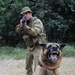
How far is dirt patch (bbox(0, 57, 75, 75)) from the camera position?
10781 mm

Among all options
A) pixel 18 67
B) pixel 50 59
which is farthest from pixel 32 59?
Result: pixel 18 67

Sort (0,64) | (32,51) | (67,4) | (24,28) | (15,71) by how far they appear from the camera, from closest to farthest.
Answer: (24,28) < (32,51) < (15,71) < (0,64) < (67,4)

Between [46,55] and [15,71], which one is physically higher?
[46,55]

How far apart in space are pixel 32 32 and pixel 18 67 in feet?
14.7

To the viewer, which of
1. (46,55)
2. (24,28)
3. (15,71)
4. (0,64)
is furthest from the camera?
(0,64)

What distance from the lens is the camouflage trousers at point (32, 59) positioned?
8.02 metres

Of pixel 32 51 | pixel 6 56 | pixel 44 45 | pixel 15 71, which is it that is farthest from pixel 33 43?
pixel 6 56

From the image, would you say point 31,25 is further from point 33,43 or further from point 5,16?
point 5,16

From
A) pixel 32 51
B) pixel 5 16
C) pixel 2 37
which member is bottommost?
pixel 2 37

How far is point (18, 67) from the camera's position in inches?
468

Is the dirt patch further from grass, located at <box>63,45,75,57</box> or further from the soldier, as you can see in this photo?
the soldier

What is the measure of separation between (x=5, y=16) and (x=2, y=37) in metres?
1.12

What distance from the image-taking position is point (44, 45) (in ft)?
21.3

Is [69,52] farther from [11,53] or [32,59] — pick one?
[32,59]
